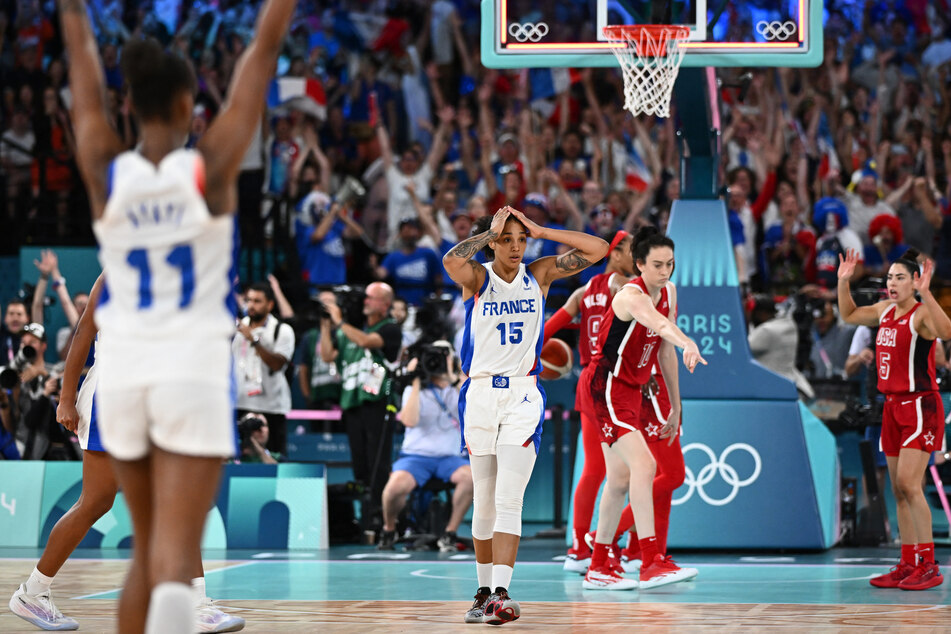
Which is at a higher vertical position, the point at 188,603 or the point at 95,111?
the point at 95,111

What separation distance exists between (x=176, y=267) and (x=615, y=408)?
5133 mm

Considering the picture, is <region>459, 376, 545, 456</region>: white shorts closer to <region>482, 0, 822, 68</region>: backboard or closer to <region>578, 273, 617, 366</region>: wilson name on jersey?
<region>578, 273, 617, 366</region>: wilson name on jersey

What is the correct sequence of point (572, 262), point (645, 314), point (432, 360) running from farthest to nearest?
1. point (432, 360)
2. point (645, 314)
3. point (572, 262)

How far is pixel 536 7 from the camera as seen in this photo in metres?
18.0

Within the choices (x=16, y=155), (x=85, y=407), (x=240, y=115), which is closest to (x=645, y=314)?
(x=85, y=407)

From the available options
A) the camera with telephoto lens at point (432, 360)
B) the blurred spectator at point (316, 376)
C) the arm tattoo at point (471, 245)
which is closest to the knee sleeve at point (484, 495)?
the arm tattoo at point (471, 245)

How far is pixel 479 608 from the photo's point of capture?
707 cm

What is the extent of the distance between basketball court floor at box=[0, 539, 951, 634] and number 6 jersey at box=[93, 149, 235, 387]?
10.9 ft

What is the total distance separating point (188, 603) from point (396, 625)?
336 centimetres

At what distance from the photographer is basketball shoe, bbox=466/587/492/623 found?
23.0ft

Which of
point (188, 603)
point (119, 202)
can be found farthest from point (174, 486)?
point (119, 202)

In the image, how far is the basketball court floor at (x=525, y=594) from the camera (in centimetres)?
699

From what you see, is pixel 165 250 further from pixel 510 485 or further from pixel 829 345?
pixel 829 345

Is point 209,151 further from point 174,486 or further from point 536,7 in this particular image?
point 536,7
